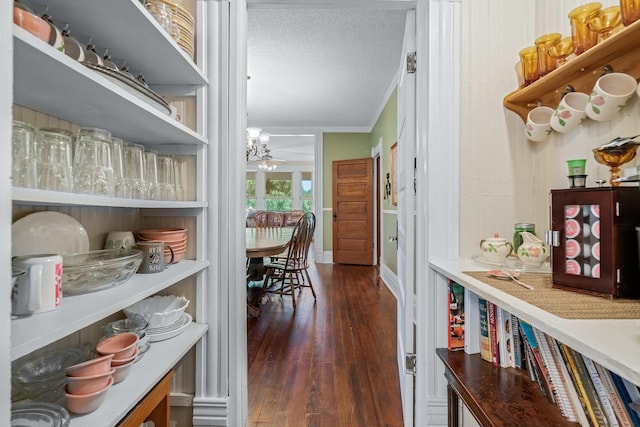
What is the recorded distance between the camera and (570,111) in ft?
3.75

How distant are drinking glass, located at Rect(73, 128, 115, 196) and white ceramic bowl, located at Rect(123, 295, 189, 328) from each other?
0.52 meters

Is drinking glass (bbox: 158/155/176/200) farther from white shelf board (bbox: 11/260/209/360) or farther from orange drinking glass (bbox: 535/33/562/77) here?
orange drinking glass (bbox: 535/33/562/77)

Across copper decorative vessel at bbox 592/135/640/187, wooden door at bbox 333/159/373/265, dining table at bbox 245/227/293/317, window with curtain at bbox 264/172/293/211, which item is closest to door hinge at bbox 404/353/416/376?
copper decorative vessel at bbox 592/135/640/187

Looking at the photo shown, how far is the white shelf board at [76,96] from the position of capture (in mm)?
632

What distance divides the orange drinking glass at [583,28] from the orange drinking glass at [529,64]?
191mm

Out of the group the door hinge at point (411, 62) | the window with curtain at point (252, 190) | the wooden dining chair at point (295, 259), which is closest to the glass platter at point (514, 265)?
the door hinge at point (411, 62)

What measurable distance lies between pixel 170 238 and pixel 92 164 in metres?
0.45

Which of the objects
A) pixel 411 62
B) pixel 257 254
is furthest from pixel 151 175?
pixel 257 254

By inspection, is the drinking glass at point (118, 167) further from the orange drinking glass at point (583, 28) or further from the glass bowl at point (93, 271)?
the orange drinking glass at point (583, 28)

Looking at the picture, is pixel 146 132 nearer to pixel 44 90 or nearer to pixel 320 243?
pixel 44 90

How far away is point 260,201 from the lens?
10141 mm

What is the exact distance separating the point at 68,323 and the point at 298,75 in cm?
363

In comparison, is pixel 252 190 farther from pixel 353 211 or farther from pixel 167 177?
pixel 167 177

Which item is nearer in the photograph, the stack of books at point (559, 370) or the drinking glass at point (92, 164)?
the stack of books at point (559, 370)
